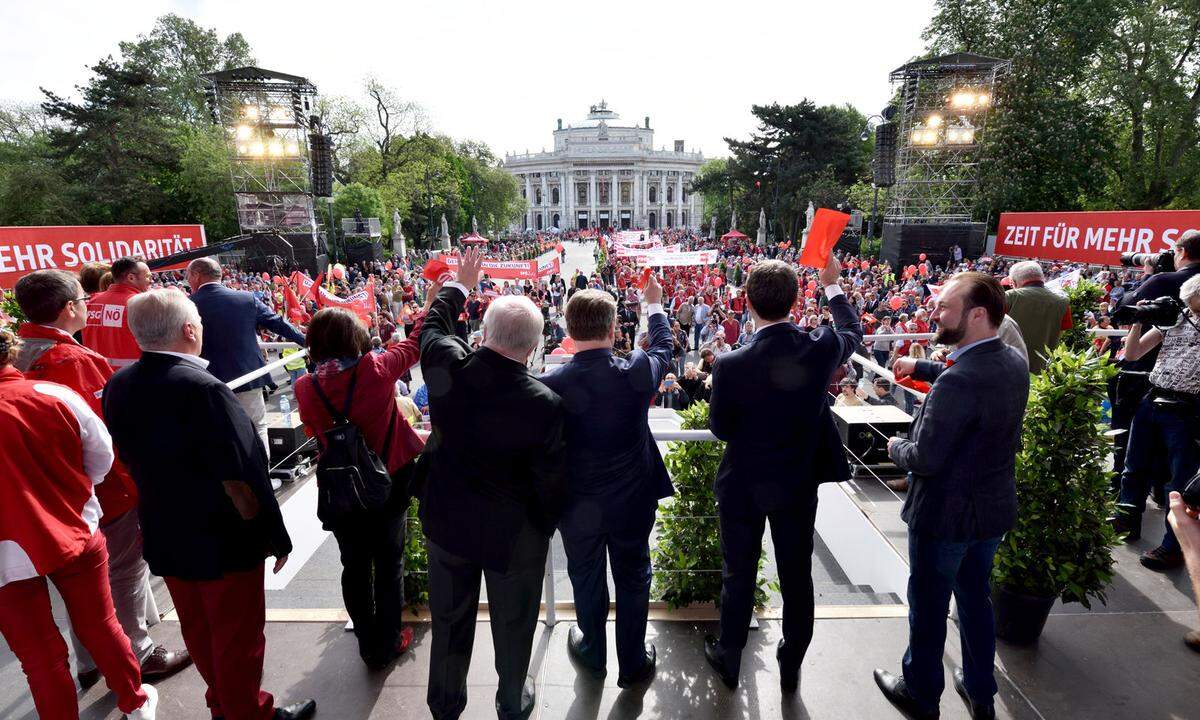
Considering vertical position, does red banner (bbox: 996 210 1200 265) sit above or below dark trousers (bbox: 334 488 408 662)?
above

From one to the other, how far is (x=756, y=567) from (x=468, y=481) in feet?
4.28

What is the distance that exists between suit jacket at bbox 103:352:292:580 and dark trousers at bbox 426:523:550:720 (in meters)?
0.73

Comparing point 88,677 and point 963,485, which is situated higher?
point 963,485

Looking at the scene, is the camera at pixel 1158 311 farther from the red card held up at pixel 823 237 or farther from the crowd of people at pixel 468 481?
the red card held up at pixel 823 237

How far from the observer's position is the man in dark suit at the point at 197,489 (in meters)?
2.03

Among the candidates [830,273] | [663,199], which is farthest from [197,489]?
[663,199]

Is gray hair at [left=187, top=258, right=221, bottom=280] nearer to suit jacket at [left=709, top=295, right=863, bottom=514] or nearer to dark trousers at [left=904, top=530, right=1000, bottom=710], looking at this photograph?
suit jacket at [left=709, top=295, right=863, bottom=514]

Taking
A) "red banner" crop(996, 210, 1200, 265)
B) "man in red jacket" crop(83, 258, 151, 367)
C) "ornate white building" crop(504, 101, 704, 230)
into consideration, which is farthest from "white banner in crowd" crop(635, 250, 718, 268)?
"ornate white building" crop(504, 101, 704, 230)

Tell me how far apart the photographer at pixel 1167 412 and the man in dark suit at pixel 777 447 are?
216 centimetres

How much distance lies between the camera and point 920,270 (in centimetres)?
1819

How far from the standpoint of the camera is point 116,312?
3.66 meters

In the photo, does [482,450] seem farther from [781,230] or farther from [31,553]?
[781,230]

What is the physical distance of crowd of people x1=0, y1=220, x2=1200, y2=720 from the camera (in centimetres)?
203

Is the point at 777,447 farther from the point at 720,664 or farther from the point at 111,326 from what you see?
the point at 111,326
